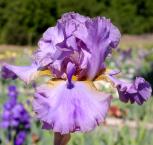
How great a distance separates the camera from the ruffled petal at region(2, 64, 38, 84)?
47.0 inches

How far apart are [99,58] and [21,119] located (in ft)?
7.18

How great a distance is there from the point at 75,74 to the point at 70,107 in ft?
0.39

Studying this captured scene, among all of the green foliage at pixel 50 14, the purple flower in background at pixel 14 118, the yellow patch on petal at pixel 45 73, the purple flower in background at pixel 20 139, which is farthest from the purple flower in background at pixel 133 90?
the green foliage at pixel 50 14

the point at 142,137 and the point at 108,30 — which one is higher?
the point at 108,30

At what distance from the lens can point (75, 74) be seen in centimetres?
115

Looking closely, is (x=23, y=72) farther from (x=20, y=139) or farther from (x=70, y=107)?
(x=20, y=139)

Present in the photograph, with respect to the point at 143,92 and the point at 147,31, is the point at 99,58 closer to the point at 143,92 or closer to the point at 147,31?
the point at 143,92

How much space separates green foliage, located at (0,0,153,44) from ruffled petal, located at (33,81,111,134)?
17.7 meters

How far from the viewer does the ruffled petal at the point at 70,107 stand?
1.04 meters

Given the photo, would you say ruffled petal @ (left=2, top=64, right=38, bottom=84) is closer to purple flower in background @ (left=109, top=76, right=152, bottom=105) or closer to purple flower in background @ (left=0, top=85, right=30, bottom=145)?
purple flower in background @ (left=109, top=76, right=152, bottom=105)

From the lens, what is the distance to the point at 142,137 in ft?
9.31

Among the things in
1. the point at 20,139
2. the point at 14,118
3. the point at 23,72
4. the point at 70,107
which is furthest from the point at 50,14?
the point at 70,107

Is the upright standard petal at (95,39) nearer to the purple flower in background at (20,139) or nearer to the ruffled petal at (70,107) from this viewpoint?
the ruffled petal at (70,107)

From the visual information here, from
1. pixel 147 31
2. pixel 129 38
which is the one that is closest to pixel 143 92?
pixel 129 38
